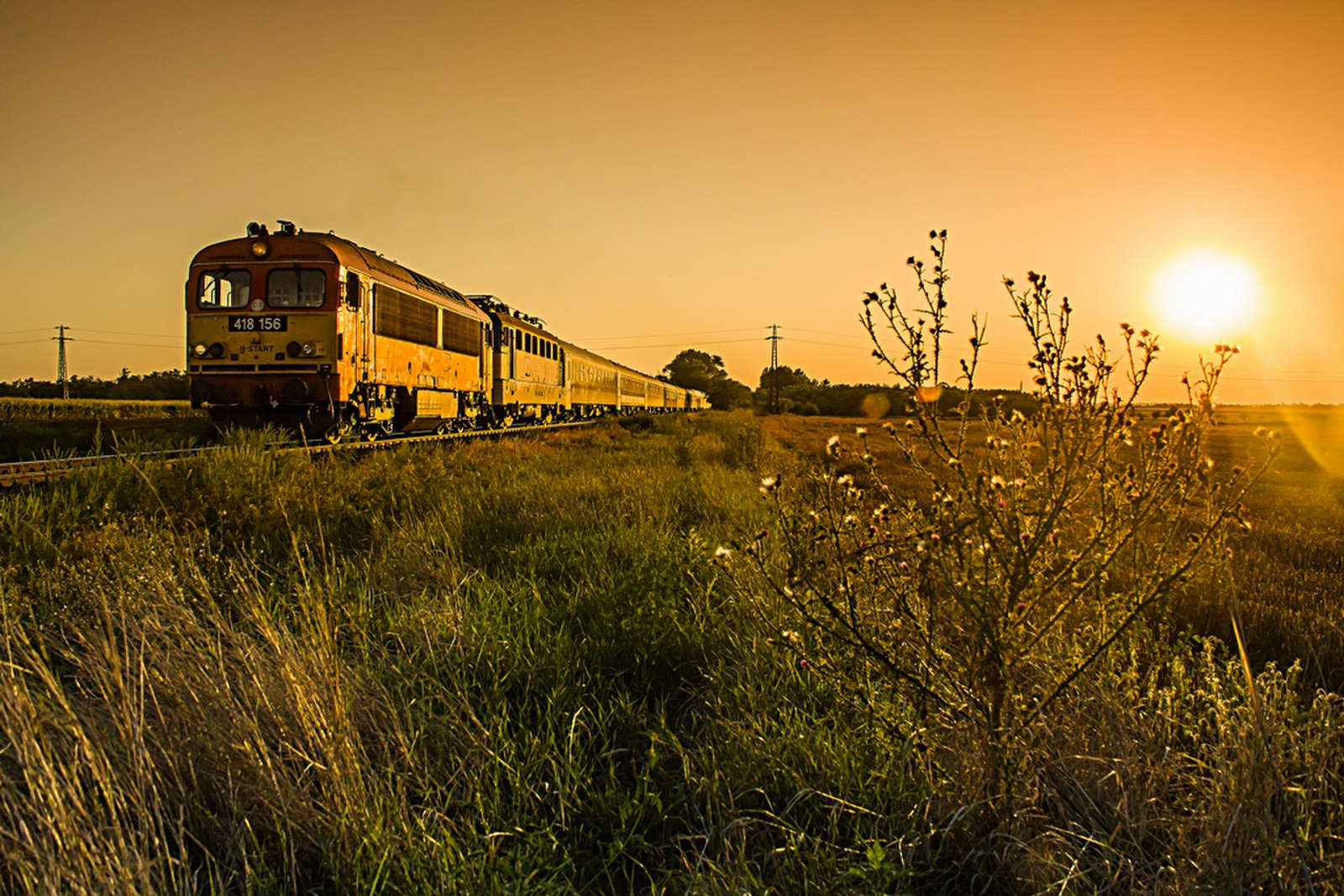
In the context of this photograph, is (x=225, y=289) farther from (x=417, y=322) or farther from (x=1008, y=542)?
(x=1008, y=542)

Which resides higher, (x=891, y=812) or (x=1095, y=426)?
(x=1095, y=426)

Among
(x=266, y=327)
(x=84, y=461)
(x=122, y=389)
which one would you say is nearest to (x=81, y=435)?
(x=266, y=327)

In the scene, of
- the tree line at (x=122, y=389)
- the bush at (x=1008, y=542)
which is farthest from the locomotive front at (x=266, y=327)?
the tree line at (x=122, y=389)

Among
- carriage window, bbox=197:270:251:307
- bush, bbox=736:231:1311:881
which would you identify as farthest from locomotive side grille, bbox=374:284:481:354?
bush, bbox=736:231:1311:881

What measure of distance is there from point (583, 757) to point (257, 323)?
11851 millimetres

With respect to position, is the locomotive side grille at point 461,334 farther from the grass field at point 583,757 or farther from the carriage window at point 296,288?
the grass field at point 583,757

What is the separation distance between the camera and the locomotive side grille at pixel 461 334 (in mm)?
16344

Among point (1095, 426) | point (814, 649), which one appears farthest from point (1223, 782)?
point (814, 649)

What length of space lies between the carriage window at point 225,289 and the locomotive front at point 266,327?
1 cm

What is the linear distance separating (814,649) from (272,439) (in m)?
9.57

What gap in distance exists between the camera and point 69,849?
5.33 feet

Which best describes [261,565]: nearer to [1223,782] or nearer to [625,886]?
[625,886]

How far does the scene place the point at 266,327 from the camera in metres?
11.8

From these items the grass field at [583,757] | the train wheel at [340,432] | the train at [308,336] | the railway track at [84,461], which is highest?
the train at [308,336]
